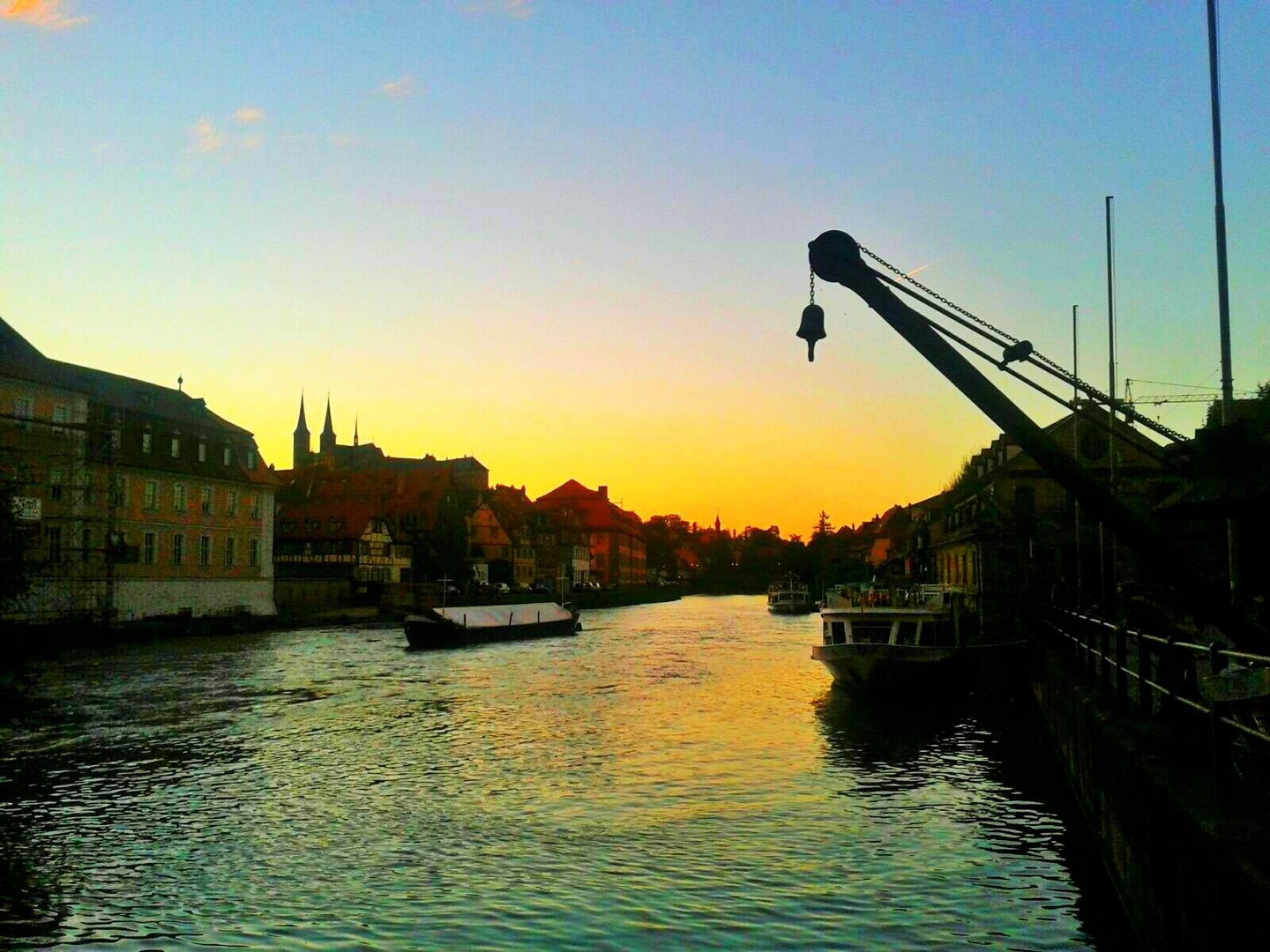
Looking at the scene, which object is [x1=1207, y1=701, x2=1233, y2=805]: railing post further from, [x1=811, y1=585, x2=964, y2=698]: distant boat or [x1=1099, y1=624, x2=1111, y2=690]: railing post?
[x1=811, y1=585, x2=964, y2=698]: distant boat

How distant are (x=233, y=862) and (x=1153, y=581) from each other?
37578 millimetres

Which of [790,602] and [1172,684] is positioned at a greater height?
[1172,684]

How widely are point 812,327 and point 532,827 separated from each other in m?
7.93

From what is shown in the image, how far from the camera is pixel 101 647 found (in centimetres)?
5100

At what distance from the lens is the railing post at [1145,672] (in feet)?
36.5

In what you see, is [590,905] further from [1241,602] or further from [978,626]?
[978,626]

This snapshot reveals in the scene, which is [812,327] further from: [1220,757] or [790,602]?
[790,602]

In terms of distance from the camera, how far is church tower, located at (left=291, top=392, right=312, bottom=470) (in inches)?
7166

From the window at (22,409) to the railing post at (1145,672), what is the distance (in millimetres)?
56091

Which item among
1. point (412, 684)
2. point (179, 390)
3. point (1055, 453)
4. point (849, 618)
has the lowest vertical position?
point (412, 684)

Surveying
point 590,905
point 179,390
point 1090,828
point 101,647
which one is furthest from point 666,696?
point 179,390

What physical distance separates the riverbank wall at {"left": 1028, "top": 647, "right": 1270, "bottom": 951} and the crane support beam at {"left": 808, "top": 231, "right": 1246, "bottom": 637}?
1802 mm

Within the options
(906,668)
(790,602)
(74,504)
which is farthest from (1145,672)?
(790,602)

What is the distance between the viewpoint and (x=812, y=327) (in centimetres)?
1630
